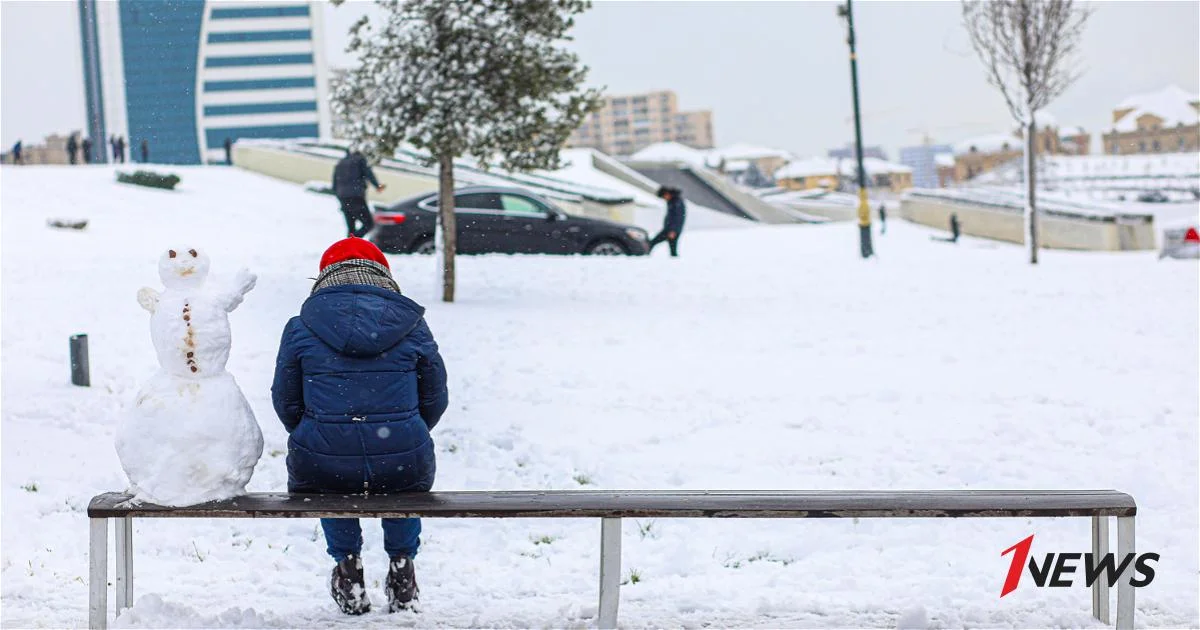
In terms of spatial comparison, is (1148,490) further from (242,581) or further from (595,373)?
(242,581)

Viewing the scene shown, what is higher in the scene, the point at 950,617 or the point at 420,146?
the point at 420,146

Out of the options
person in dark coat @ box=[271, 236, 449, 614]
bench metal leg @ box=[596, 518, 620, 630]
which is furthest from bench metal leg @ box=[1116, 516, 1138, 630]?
person in dark coat @ box=[271, 236, 449, 614]

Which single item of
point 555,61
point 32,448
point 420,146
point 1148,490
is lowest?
point 1148,490

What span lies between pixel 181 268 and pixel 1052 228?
37667 mm

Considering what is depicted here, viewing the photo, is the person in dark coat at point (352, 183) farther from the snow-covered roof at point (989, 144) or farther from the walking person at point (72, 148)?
the snow-covered roof at point (989, 144)

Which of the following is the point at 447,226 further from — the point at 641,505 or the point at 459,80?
the point at 641,505

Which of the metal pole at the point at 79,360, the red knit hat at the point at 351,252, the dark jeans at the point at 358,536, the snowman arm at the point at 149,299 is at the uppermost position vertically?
the red knit hat at the point at 351,252

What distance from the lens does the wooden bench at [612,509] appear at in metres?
4.30

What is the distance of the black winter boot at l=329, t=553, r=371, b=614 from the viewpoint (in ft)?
15.1

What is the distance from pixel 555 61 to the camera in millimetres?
13258

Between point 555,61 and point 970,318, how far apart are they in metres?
5.44

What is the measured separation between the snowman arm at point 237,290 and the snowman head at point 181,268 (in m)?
0.11

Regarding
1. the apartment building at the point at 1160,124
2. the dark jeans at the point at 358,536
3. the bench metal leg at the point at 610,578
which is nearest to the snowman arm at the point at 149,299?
the dark jeans at the point at 358,536

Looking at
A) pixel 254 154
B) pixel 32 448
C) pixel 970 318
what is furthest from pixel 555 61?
pixel 254 154
